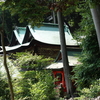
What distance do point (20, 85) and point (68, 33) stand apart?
29.6 ft

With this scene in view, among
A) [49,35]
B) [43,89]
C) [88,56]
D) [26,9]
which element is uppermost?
[26,9]

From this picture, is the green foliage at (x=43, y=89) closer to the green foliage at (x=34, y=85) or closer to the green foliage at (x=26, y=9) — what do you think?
the green foliage at (x=34, y=85)

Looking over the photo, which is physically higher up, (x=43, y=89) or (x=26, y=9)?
(x=26, y=9)

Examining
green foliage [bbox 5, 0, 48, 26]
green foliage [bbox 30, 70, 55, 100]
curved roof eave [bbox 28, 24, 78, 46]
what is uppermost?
green foliage [bbox 5, 0, 48, 26]

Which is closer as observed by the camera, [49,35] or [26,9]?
[26,9]

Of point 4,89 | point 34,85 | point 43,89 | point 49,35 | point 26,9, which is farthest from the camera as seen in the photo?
point 49,35

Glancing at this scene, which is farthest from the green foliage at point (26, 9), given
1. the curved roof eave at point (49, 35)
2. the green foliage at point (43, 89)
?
the curved roof eave at point (49, 35)

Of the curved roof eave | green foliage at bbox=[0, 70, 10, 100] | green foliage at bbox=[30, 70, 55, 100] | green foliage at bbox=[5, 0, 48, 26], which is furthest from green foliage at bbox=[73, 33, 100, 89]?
the curved roof eave

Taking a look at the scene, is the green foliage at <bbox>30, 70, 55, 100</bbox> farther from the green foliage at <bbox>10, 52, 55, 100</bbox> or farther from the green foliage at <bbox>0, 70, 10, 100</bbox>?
the green foliage at <bbox>0, 70, 10, 100</bbox>

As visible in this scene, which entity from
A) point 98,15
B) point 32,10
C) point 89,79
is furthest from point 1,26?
point 89,79

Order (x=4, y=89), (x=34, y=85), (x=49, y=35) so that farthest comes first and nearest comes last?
(x=49, y=35) < (x=4, y=89) < (x=34, y=85)

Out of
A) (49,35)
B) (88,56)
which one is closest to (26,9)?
(88,56)

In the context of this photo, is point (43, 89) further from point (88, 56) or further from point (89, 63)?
point (88, 56)

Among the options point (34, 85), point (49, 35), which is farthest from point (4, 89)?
point (49, 35)
